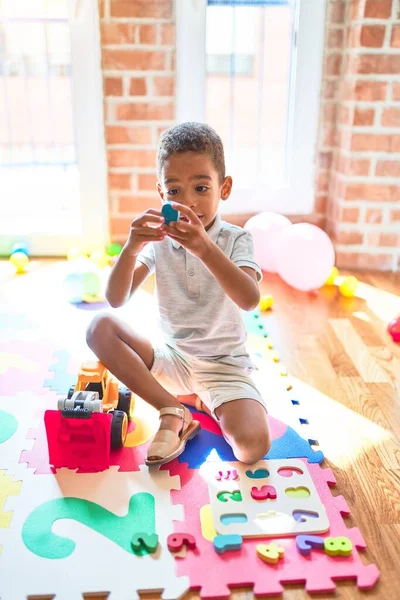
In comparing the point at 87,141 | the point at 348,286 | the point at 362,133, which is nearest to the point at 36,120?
the point at 87,141

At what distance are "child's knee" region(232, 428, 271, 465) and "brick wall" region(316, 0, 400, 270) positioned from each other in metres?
1.28

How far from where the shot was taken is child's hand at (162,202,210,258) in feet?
3.28

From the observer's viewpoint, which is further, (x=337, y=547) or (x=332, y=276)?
(x=332, y=276)

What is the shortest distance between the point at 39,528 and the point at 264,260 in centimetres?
138

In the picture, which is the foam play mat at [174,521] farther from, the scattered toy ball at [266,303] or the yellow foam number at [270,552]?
the scattered toy ball at [266,303]

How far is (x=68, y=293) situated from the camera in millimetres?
1892

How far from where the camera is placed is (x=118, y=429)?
111cm

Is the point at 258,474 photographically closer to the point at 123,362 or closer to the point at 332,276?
the point at 123,362

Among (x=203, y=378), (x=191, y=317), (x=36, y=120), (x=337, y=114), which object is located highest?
(x=337, y=114)

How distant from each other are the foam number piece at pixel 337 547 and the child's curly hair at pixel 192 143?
0.68 meters

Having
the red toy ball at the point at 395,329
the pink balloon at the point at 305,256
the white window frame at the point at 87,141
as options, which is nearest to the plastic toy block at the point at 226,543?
the red toy ball at the point at 395,329

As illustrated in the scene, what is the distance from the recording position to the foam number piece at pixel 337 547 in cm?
89

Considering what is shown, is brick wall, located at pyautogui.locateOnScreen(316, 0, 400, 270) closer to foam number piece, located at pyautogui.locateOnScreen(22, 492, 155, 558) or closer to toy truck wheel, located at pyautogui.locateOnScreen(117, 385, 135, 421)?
toy truck wheel, located at pyautogui.locateOnScreen(117, 385, 135, 421)

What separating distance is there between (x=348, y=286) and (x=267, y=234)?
13.0 inches
